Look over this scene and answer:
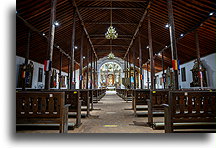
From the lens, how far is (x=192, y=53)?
1068 cm

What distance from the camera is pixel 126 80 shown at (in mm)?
15477

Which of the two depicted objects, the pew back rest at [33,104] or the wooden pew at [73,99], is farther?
the wooden pew at [73,99]

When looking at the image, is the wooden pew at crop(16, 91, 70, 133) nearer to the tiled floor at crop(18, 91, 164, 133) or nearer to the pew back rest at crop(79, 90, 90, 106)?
the tiled floor at crop(18, 91, 164, 133)

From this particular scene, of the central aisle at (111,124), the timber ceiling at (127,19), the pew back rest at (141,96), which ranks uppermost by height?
the timber ceiling at (127,19)

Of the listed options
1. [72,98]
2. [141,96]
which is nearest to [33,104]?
[72,98]

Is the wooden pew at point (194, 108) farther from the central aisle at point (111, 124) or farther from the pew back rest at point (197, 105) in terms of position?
the central aisle at point (111, 124)

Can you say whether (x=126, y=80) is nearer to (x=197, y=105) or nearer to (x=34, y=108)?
(x=197, y=105)

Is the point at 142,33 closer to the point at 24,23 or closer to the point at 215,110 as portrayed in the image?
the point at 24,23

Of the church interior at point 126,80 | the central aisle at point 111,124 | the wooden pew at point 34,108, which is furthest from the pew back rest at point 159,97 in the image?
the wooden pew at point 34,108

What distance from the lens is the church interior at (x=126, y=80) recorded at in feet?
6.70

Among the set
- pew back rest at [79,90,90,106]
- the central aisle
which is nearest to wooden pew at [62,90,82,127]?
the central aisle

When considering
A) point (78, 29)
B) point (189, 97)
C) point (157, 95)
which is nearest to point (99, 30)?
point (78, 29)

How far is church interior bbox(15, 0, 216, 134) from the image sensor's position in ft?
6.70

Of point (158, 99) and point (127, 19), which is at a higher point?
point (127, 19)
